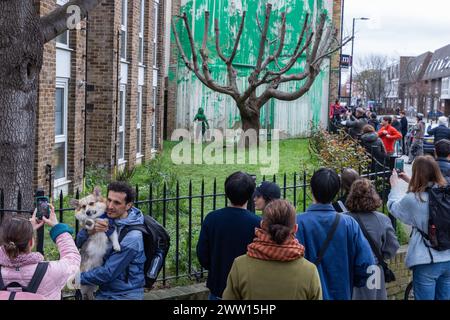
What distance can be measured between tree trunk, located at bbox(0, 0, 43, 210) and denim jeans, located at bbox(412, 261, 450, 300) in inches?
151

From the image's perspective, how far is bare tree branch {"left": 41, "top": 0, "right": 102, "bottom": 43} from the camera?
6449 millimetres

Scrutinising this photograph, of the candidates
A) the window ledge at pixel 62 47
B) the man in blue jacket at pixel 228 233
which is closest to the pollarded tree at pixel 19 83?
the man in blue jacket at pixel 228 233

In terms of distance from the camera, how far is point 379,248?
507cm

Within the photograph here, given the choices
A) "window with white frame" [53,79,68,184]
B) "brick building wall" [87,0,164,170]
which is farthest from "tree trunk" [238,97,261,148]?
"window with white frame" [53,79,68,184]

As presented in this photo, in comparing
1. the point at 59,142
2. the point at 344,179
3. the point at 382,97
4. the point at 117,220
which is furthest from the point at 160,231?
the point at 382,97

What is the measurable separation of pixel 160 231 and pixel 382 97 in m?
86.1

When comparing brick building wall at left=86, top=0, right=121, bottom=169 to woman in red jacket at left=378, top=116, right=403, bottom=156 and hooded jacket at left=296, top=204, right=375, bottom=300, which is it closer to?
woman in red jacket at left=378, top=116, right=403, bottom=156

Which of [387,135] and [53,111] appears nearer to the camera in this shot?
[53,111]

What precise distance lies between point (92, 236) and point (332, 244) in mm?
1695

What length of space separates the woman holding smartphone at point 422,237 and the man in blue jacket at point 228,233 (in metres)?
1.66

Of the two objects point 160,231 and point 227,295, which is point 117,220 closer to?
point 160,231

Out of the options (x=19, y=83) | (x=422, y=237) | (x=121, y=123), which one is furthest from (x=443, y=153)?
(x=121, y=123)

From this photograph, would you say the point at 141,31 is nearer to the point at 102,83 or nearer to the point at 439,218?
the point at 102,83

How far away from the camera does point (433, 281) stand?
5641mm
